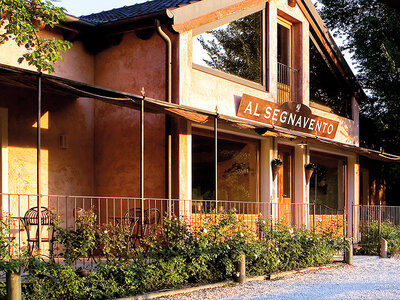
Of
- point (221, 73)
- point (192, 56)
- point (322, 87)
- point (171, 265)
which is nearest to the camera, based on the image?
point (171, 265)

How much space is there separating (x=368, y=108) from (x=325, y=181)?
14.5 ft

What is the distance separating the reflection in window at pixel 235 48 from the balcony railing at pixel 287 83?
109 cm

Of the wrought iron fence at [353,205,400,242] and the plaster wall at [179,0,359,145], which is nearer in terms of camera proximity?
the plaster wall at [179,0,359,145]

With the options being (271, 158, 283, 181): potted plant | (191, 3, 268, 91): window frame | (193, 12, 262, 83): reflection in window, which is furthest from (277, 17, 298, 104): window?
(271, 158, 283, 181): potted plant

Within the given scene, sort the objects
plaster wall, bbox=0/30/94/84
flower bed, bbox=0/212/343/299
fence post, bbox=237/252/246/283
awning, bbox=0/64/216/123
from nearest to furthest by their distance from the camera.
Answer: flower bed, bbox=0/212/343/299 < awning, bbox=0/64/216/123 < fence post, bbox=237/252/246/283 < plaster wall, bbox=0/30/94/84

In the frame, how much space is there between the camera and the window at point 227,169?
37.2 feet

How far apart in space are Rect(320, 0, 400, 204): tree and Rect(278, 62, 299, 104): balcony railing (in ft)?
12.5

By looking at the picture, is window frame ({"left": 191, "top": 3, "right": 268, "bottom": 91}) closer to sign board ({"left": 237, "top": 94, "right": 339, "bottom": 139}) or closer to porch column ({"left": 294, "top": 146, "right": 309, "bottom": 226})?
sign board ({"left": 237, "top": 94, "right": 339, "bottom": 139})

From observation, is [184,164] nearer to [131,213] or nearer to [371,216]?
[131,213]

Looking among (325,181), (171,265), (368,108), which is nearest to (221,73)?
(171,265)

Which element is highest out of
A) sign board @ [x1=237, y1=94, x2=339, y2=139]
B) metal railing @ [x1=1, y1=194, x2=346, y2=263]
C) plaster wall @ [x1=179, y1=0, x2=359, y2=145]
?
plaster wall @ [x1=179, y1=0, x2=359, y2=145]

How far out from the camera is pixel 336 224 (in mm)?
11969

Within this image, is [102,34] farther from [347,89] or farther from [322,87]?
[347,89]

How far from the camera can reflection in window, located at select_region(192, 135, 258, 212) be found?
447 inches
